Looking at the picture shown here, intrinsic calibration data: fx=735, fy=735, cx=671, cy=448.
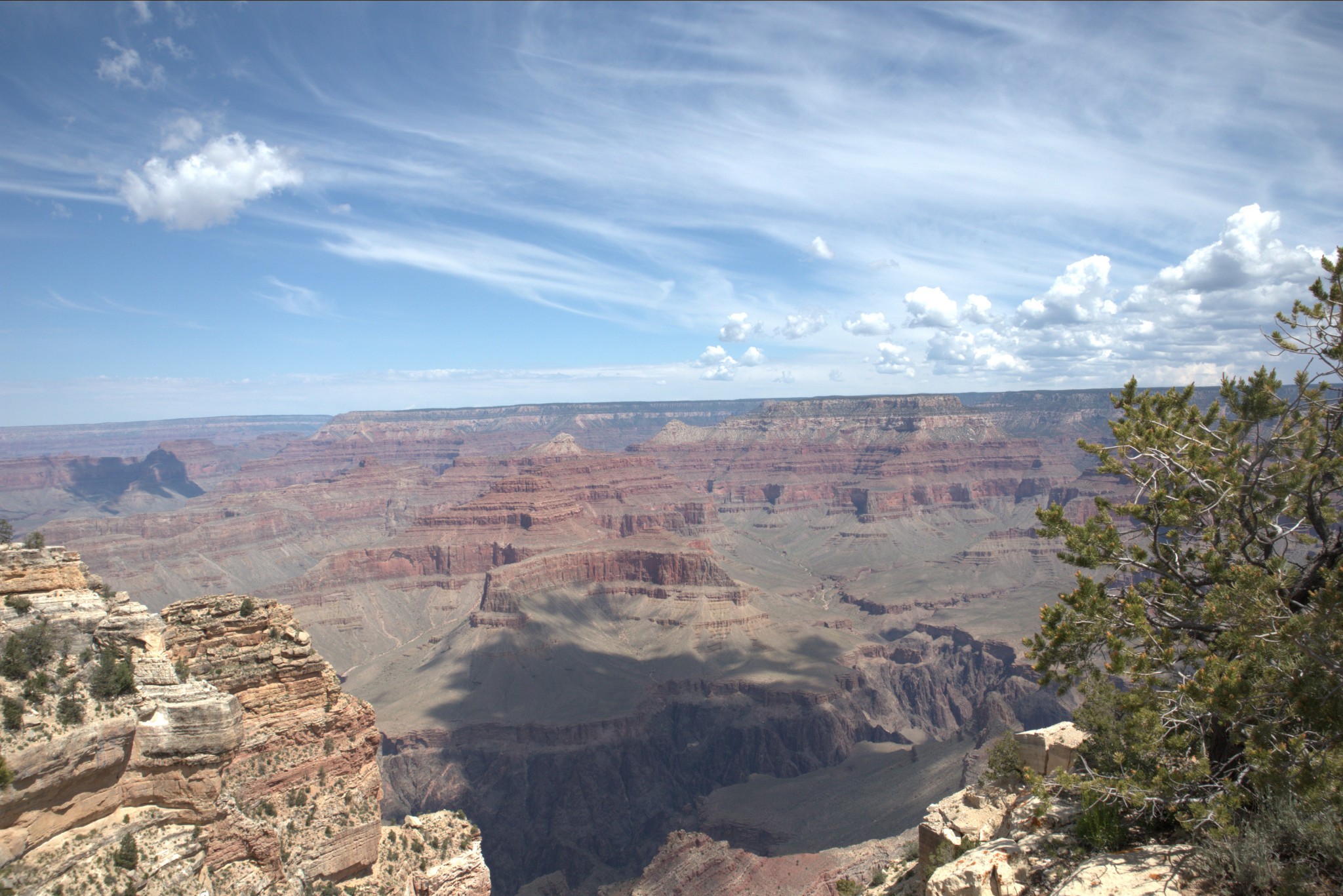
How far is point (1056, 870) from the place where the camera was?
12773 millimetres

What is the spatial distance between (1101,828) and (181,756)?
21.4 metres

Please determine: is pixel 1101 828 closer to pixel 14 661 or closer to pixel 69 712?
pixel 69 712

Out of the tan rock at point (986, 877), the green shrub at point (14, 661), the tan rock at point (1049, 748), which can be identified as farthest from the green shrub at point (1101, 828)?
the green shrub at point (14, 661)

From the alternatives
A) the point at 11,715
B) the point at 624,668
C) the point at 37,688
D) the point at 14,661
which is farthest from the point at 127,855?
the point at 624,668

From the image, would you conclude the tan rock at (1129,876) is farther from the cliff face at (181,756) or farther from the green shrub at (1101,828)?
the cliff face at (181,756)

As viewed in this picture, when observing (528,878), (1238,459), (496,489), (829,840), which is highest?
(1238,459)

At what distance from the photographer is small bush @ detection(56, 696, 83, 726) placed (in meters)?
17.0

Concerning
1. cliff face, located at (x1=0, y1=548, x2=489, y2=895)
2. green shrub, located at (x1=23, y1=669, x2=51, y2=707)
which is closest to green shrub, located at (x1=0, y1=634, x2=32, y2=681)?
Result: cliff face, located at (x1=0, y1=548, x2=489, y2=895)

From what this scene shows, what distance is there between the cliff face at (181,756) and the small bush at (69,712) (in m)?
0.03

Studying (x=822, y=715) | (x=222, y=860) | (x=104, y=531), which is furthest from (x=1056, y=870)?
(x=104, y=531)

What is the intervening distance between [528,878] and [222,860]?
57452mm

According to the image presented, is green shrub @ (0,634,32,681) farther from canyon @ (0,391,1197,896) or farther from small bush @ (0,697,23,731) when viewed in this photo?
canyon @ (0,391,1197,896)

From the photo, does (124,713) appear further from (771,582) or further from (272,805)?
(771,582)

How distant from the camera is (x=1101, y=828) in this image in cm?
1318
